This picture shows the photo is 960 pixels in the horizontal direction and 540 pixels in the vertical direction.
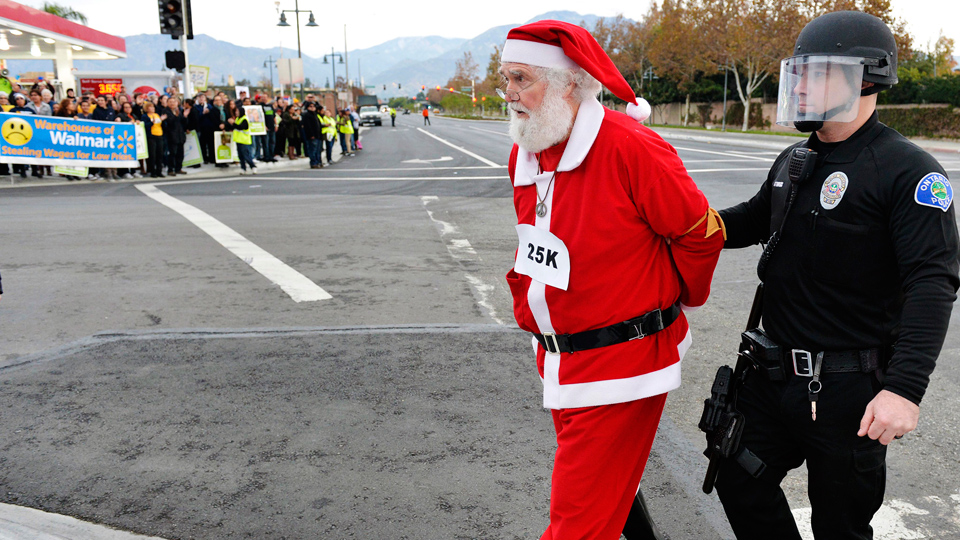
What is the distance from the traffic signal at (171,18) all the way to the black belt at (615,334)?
1741cm

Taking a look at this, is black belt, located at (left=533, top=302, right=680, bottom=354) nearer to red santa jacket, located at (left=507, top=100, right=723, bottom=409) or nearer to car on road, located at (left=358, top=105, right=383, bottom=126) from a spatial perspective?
red santa jacket, located at (left=507, top=100, right=723, bottom=409)

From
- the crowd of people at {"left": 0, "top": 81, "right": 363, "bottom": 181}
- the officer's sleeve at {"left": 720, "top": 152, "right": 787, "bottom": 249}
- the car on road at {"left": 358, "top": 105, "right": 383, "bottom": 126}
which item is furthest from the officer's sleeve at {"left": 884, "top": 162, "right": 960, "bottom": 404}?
the car on road at {"left": 358, "top": 105, "right": 383, "bottom": 126}

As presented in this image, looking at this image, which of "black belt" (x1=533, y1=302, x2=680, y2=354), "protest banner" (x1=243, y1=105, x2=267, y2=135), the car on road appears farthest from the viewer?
the car on road

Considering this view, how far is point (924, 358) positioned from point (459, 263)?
6.35 metres

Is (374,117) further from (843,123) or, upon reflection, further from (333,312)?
(843,123)

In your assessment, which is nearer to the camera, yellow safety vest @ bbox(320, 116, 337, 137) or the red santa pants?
the red santa pants

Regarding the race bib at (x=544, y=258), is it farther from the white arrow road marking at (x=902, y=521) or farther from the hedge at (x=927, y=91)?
the hedge at (x=927, y=91)

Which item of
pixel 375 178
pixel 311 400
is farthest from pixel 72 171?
pixel 311 400

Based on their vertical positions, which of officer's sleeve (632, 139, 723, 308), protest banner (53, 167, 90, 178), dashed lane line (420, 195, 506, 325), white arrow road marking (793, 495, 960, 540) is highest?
officer's sleeve (632, 139, 723, 308)

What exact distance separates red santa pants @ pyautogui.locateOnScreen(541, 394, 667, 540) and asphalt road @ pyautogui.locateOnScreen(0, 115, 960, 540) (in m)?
0.78

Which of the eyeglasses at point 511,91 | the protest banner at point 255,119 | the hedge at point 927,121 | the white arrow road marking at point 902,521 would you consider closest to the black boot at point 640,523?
the white arrow road marking at point 902,521

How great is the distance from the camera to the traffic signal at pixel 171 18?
17328 millimetres

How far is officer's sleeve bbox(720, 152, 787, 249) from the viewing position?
256 cm

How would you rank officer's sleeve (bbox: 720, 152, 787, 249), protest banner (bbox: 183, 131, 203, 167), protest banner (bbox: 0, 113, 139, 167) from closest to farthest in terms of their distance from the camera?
officer's sleeve (bbox: 720, 152, 787, 249)
protest banner (bbox: 0, 113, 139, 167)
protest banner (bbox: 183, 131, 203, 167)
